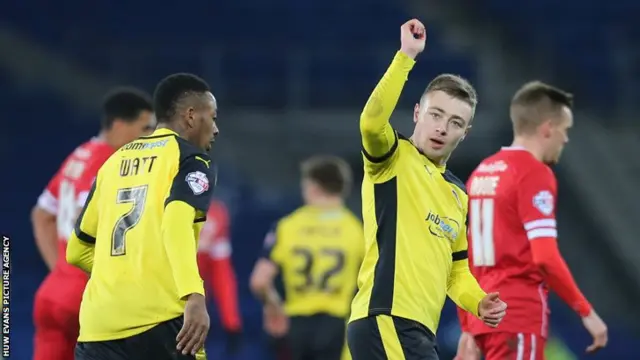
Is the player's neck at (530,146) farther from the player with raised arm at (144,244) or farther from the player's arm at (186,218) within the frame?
the player's arm at (186,218)

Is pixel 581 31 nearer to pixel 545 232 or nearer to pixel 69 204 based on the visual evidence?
pixel 69 204

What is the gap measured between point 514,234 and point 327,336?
10.5 ft

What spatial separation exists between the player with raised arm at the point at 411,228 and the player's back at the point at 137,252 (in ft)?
2.43

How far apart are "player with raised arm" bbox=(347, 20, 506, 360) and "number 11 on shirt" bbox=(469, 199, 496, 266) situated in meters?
1.28

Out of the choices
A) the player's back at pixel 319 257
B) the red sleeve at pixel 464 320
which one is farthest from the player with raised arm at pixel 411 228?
the player's back at pixel 319 257

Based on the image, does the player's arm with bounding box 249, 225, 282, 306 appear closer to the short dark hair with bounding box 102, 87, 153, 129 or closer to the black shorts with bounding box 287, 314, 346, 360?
the black shorts with bounding box 287, 314, 346, 360

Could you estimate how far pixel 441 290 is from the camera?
5379mm

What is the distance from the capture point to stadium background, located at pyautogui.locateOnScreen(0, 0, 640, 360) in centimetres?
1522

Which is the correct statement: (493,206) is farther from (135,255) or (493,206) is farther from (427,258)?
(135,255)

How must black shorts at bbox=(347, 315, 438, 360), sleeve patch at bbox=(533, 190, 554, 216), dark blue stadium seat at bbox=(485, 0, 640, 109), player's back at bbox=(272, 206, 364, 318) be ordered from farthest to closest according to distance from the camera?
dark blue stadium seat at bbox=(485, 0, 640, 109) → player's back at bbox=(272, 206, 364, 318) → sleeve patch at bbox=(533, 190, 554, 216) → black shorts at bbox=(347, 315, 438, 360)

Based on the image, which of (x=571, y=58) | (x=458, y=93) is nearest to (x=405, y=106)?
(x=571, y=58)

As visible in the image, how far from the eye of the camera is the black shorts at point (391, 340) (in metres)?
5.17

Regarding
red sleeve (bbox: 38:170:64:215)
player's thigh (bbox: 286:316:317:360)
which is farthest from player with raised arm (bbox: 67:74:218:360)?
player's thigh (bbox: 286:316:317:360)

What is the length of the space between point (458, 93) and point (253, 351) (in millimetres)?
8536
